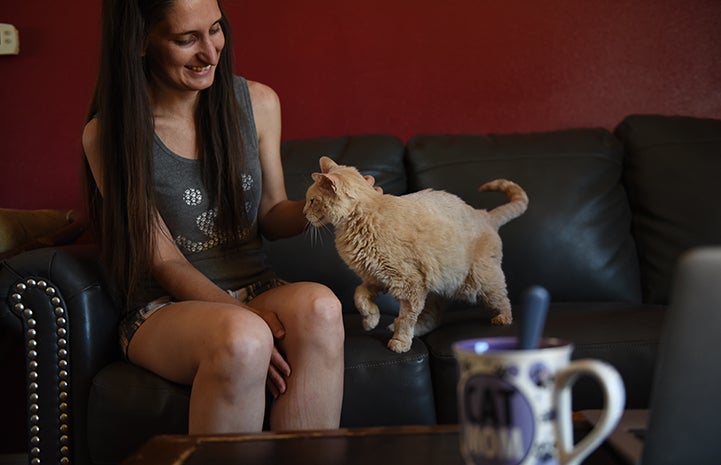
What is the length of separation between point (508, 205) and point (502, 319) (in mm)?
299

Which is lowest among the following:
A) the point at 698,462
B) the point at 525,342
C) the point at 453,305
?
the point at 453,305

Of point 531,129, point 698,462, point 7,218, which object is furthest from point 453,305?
point 698,462

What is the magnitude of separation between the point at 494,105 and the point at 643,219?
2.16 ft

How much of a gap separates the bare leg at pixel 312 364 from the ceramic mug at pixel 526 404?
0.81 m

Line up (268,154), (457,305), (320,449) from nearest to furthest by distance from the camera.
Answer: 1. (320,449)
2. (268,154)
3. (457,305)

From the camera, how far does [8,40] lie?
2.62 metres

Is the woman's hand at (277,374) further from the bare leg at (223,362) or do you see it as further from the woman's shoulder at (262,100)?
the woman's shoulder at (262,100)

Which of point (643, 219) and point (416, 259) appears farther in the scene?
point (643, 219)

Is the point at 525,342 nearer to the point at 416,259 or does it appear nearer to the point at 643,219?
the point at 416,259

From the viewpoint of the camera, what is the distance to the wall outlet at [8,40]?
261 cm

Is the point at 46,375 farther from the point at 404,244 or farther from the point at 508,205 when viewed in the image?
the point at 508,205

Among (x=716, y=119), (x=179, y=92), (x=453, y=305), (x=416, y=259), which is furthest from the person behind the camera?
(x=716, y=119)

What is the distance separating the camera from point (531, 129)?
2693mm

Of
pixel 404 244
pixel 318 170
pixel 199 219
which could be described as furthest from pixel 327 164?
pixel 318 170
